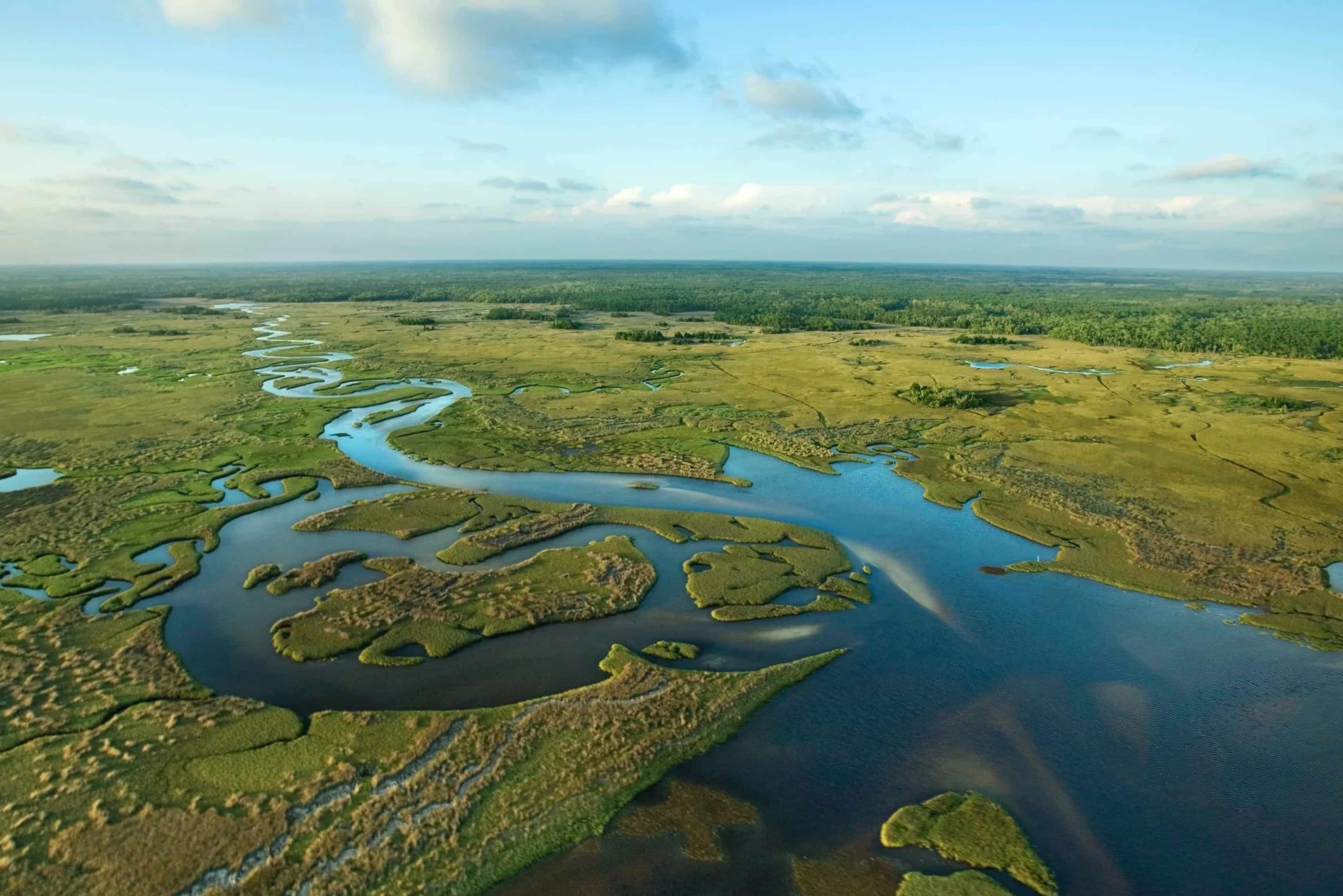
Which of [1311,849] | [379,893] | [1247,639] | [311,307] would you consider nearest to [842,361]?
[1247,639]

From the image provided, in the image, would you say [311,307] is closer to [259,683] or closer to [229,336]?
[229,336]

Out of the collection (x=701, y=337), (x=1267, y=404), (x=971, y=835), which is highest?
(x=701, y=337)

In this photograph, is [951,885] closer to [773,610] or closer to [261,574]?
[773,610]

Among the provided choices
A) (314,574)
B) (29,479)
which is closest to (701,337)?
(29,479)

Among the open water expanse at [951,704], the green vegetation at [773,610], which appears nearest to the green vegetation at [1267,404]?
the open water expanse at [951,704]

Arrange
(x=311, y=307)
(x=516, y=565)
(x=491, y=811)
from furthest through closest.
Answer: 1. (x=311, y=307)
2. (x=516, y=565)
3. (x=491, y=811)
